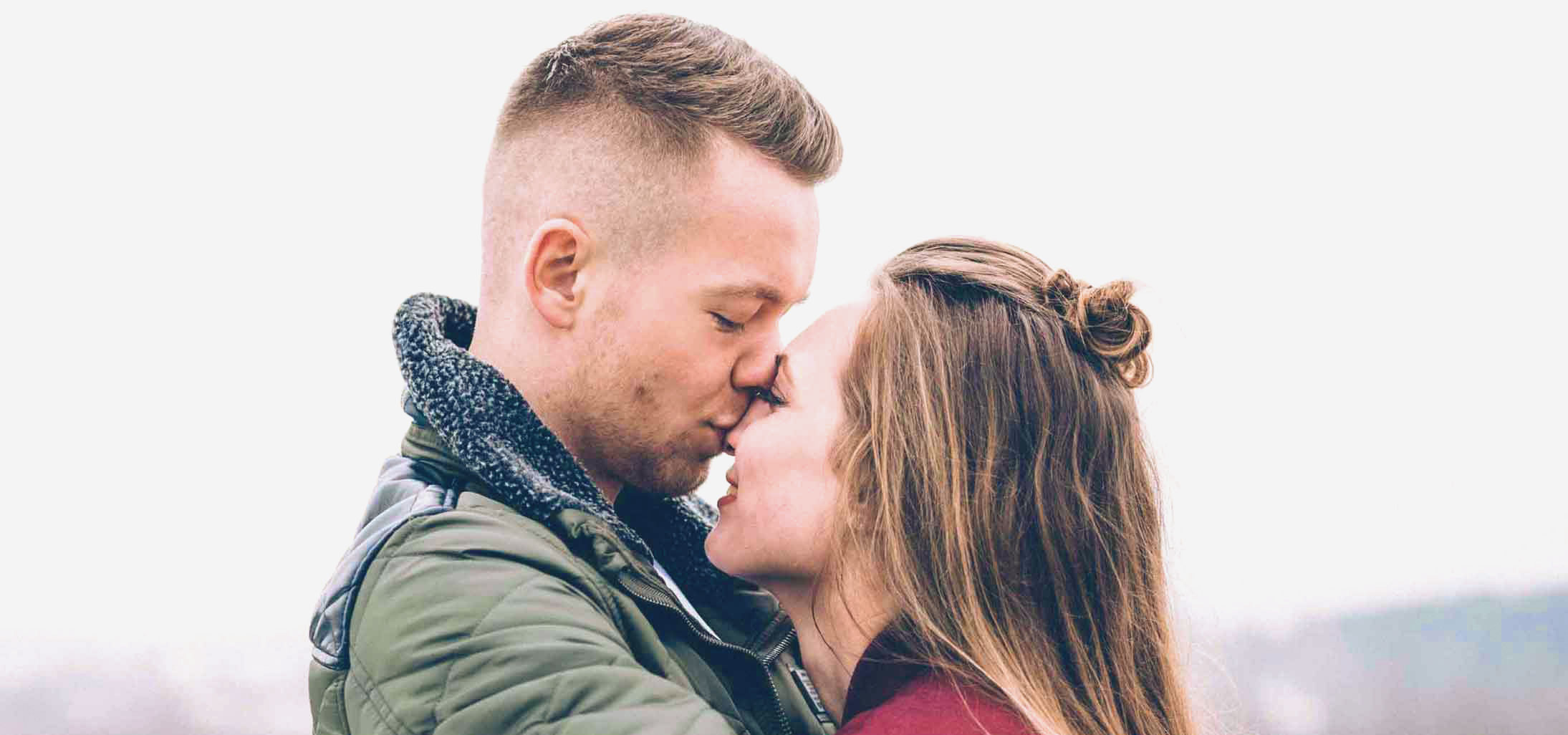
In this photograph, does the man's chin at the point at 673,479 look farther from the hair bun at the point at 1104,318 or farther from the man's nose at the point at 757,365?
the hair bun at the point at 1104,318

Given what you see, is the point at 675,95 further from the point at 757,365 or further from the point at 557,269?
the point at 757,365

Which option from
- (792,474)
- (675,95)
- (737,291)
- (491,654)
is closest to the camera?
(491,654)

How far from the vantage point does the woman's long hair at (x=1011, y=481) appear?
2.18 meters

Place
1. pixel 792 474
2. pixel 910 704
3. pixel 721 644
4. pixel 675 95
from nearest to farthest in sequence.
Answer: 1. pixel 910 704
2. pixel 721 644
3. pixel 792 474
4. pixel 675 95

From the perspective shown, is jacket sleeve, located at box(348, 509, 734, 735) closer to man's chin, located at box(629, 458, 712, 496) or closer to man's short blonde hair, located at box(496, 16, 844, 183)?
man's chin, located at box(629, 458, 712, 496)

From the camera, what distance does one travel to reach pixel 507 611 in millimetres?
1729

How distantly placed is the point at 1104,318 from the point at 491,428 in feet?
3.61

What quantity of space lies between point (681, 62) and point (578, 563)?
119 centimetres

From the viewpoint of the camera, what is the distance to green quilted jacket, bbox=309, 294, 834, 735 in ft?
5.49

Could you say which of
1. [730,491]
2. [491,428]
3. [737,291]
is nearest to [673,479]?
[730,491]

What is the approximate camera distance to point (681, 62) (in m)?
2.70

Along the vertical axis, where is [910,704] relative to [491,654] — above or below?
below

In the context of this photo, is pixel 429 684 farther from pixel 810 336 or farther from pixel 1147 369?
pixel 1147 369

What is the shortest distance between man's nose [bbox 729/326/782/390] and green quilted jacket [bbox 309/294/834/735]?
15.2 inches
